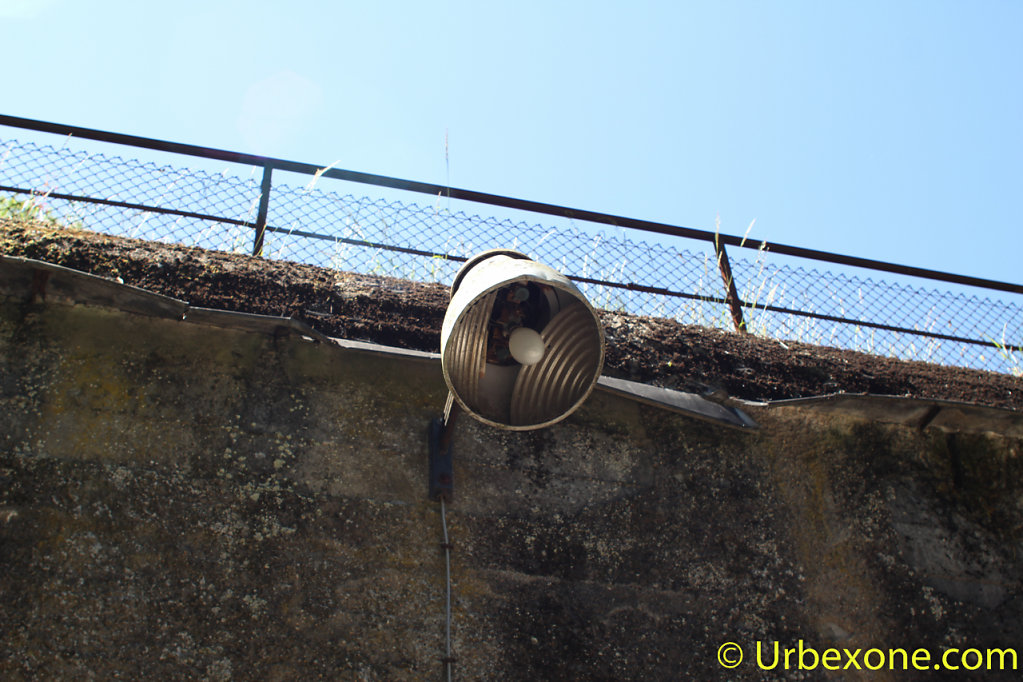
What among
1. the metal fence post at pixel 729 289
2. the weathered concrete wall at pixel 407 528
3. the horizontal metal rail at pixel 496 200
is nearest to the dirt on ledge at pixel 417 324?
the weathered concrete wall at pixel 407 528

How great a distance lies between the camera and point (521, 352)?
234cm

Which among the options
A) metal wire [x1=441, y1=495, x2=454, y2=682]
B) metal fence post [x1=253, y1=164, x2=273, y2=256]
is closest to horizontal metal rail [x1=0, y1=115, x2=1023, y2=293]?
metal fence post [x1=253, y1=164, x2=273, y2=256]

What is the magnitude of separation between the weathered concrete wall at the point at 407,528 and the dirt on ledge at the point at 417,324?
150 millimetres

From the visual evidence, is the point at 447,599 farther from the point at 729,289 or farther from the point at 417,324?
the point at 729,289

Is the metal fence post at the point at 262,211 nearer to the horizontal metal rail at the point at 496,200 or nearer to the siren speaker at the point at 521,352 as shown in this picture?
the horizontal metal rail at the point at 496,200

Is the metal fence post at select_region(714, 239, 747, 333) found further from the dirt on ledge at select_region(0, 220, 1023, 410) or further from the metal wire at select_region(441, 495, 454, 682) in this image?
the metal wire at select_region(441, 495, 454, 682)

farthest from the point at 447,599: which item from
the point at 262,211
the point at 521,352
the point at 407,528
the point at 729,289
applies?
the point at 729,289

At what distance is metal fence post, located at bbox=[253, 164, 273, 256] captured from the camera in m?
4.05

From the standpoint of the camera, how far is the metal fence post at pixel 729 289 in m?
4.43

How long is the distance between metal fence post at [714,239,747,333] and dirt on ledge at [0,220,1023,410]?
2.21 feet

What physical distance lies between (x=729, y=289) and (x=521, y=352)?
8.57 feet

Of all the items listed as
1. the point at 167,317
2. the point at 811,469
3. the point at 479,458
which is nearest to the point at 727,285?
the point at 811,469

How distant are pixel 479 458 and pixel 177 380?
3.87 feet

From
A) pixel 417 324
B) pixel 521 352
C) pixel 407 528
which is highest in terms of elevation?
pixel 417 324
